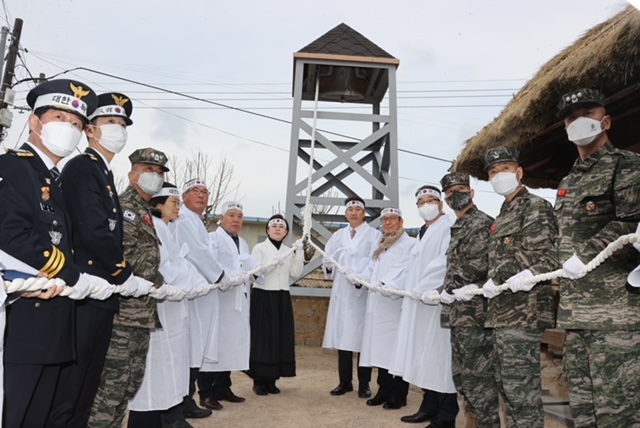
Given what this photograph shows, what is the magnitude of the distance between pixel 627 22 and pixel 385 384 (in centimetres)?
405

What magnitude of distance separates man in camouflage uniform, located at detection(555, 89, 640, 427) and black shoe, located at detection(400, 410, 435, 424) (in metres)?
2.25

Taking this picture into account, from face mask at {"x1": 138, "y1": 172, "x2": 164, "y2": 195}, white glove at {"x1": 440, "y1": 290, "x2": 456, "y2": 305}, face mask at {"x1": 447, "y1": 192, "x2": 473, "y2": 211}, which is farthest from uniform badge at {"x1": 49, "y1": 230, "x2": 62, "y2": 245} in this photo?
face mask at {"x1": 447, "y1": 192, "x2": 473, "y2": 211}

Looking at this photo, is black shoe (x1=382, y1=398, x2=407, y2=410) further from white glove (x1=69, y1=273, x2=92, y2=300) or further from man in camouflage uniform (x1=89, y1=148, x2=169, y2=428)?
white glove (x1=69, y1=273, x2=92, y2=300)

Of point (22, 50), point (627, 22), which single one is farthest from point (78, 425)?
point (22, 50)

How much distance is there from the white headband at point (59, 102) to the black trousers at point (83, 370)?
101 cm

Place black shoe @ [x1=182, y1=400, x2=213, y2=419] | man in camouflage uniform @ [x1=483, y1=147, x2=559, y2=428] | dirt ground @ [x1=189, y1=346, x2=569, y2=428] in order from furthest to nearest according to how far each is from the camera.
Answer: black shoe @ [x1=182, y1=400, x2=213, y2=419] → dirt ground @ [x1=189, y1=346, x2=569, y2=428] → man in camouflage uniform @ [x1=483, y1=147, x2=559, y2=428]

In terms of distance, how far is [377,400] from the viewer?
5664 mm

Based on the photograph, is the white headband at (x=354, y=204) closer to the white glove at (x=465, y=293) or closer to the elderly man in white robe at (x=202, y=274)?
the elderly man in white robe at (x=202, y=274)

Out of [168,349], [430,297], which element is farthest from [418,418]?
[168,349]

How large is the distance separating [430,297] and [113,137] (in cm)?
284

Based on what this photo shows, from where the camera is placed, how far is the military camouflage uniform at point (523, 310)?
3.33 m

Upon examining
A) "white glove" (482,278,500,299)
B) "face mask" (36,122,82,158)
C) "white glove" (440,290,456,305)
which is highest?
"face mask" (36,122,82,158)

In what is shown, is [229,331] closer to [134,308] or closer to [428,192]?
[134,308]

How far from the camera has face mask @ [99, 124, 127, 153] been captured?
10.6 ft
